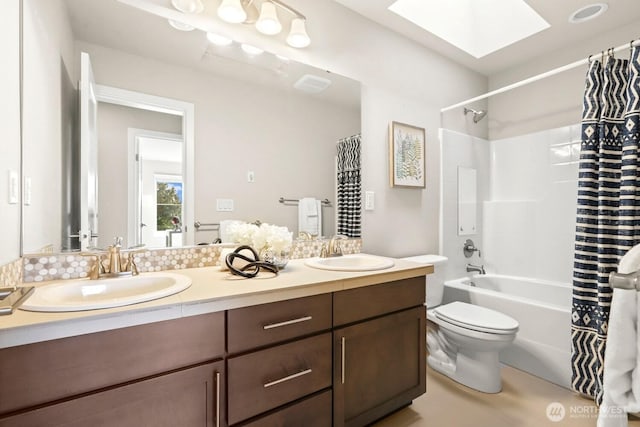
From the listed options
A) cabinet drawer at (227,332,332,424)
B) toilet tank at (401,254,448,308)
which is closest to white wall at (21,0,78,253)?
cabinet drawer at (227,332,332,424)

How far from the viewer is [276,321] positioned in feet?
3.59

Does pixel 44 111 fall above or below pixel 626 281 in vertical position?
above

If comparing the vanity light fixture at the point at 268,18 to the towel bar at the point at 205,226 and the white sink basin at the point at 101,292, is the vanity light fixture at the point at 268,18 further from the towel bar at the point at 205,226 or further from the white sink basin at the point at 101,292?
the white sink basin at the point at 101,292

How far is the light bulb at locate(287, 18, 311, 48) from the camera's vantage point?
5.61 ft

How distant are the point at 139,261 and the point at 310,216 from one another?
94cm

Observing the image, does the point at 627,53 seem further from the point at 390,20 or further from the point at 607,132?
the point at 390,20

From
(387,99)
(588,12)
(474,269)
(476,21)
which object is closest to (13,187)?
(387,99)

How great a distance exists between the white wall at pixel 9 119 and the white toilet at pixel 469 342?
6.95 feet

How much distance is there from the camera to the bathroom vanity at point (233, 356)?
0.75 metres

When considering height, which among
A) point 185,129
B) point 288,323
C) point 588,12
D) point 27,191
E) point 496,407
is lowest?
point 496,407

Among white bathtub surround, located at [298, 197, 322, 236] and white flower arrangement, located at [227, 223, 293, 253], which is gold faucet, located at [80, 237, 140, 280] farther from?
white bathtub surround, located at [298, 197, 322, 236]

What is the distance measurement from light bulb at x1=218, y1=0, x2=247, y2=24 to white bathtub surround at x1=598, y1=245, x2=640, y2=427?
1.80 meters

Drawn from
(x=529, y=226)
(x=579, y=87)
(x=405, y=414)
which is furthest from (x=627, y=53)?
(x=405, y=414)

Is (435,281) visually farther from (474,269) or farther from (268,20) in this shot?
(268,20)
